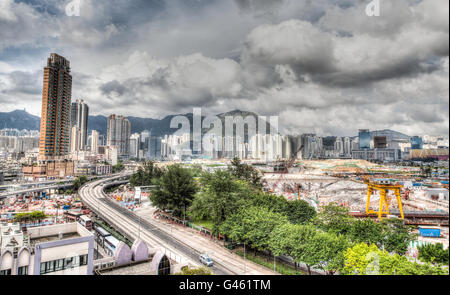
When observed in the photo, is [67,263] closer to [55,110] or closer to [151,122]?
[151,122]

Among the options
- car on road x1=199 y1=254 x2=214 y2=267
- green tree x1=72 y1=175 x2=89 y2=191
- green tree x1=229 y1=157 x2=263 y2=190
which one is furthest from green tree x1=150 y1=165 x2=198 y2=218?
green tree x1=72 y1=175 x2=89 y2=191

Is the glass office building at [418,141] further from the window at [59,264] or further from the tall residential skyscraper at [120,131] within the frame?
the tall residential skyscraper at [120,131]

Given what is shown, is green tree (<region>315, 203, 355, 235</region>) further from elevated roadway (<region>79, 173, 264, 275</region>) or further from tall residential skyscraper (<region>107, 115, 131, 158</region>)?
Result: tall residential skyscraper (<region>107, 115, 131, 158</region>)

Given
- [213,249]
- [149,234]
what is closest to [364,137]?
[213,249]

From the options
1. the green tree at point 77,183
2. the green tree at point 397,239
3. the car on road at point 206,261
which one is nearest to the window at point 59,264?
the car on road at point 206,261
